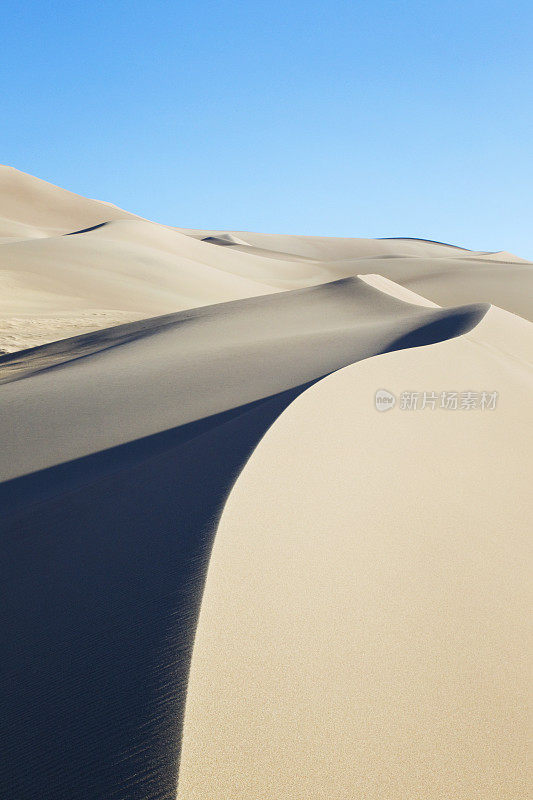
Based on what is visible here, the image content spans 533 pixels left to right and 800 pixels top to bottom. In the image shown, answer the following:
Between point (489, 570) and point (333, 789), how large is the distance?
1.69 m

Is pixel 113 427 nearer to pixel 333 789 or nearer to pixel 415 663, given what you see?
pixel 415 663

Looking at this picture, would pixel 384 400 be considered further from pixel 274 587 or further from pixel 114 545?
pixel 274 587

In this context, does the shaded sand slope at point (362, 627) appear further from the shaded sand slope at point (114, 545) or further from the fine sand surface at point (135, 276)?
the fine sand surface at point (135, 276)

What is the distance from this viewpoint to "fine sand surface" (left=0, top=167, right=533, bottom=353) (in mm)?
19203

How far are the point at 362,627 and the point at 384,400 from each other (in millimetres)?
2948

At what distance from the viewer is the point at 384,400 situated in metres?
5.18

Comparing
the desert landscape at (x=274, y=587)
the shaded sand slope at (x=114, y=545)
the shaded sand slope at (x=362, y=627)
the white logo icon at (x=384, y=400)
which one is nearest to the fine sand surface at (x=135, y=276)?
the shaded sand slope at (x=114, y=545)

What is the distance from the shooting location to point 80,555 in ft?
10.2

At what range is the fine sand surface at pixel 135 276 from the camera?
1920cm

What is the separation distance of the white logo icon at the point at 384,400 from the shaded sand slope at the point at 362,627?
0.58 meters

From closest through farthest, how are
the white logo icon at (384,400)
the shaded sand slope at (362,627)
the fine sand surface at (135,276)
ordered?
1. the shaded sand slope at (362,627)
2. the white logo icon at (384,400)
3. the fine sand surface at (135,276)

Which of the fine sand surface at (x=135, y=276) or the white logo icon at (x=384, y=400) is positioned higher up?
the fine sand surface at (x=135, y=276)

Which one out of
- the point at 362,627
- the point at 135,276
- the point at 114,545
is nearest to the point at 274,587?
the point at 362,627

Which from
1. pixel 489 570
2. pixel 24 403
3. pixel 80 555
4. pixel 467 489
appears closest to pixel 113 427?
pixel 24 403
